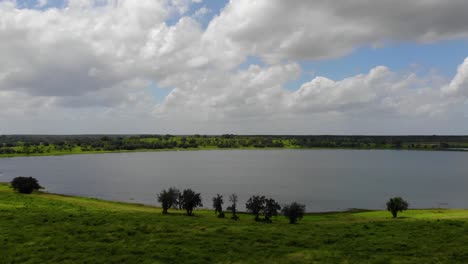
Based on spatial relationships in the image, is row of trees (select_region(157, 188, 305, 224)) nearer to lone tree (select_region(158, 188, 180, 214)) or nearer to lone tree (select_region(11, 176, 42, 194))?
lone tree (select_region(158, 188, 180, 214))

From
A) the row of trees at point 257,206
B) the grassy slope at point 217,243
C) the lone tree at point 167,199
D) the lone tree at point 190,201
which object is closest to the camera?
the grassy slope at point 217,243

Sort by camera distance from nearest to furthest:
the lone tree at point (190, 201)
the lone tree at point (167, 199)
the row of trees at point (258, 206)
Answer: the row of trees at point (258, 206), the lone tree at point (190, 201), the lone tree at point (167, 199)

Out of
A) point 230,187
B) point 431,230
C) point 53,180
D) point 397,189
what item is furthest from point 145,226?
point 53,180

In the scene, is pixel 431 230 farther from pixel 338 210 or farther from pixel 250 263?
pixel 338 210

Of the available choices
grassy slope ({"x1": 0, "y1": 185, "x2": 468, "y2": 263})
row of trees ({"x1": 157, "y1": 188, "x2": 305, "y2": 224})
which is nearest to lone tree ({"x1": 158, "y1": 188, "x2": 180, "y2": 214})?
row of trees ({"x1": 157, "y1": 188, "x2": 305, "y2": 224})

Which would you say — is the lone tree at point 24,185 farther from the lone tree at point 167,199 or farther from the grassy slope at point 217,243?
the grassy slope at point 217,243

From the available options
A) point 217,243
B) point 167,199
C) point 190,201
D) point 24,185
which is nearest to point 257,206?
point 190,201

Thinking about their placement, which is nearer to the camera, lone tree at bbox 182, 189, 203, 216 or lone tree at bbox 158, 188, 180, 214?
lone tree at bbox 182, 189, 203, 216

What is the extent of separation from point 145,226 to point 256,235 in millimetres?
11659

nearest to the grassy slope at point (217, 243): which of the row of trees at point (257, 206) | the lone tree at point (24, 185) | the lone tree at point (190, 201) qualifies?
the row of trees at point (257, 206)

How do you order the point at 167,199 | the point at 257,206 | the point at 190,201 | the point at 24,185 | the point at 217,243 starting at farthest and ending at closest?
the point at 24,185
the point at 167,199
the point at 190,201
the point at 257,206
the point at 217,243

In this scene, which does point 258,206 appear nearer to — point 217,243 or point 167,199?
point 167,199

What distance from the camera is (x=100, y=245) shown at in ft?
86.3

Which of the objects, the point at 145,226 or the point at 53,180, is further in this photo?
the point at 53,180
